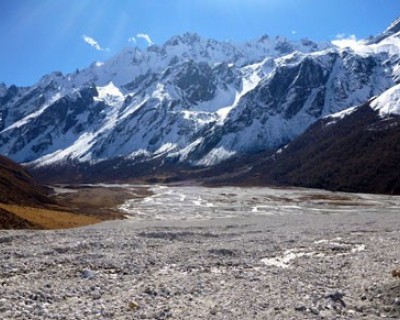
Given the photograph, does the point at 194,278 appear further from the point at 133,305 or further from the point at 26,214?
the point at 26,214

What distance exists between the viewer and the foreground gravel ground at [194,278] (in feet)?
82.2

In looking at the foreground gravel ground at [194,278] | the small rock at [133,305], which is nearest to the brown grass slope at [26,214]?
the foreground gravel ground at [194,278]

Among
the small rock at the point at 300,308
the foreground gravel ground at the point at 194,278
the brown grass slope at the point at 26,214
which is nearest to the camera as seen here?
the foreground gravel ground at the point at 194,278

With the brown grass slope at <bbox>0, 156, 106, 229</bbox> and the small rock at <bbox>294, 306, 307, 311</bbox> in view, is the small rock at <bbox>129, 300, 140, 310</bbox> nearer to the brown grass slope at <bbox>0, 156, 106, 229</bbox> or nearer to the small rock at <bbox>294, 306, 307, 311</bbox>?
the small rock at <bbox>294, 306, 307, 311</bbox>

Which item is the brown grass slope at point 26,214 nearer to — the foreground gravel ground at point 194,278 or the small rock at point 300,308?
the foreground gravel ground at point 194,278

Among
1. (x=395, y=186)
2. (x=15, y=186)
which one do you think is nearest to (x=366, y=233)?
(x=15, y=186)

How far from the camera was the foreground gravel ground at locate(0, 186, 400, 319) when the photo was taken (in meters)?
25.0

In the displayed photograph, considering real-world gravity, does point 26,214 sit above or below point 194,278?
above

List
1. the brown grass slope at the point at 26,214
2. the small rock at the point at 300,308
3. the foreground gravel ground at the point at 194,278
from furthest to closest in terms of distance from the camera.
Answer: the brown grass slope at the point at 26,214 → the small rock at the point at 300,308 → the foreground gravel ground at the point at 194,278

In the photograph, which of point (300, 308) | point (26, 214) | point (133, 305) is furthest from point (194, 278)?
point (26, 214)

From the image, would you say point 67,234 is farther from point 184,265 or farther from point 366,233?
point 366,233

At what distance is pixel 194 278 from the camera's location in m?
33.0

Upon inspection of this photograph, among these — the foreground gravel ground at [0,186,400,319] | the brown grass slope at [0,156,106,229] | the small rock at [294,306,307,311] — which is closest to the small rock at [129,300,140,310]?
the foreground gravel ground at [0,186,400,319]

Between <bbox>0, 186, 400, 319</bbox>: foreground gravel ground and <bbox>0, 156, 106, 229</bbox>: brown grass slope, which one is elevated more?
<bbox>0, 156, 106, 229</bbox>: brown grass slope
